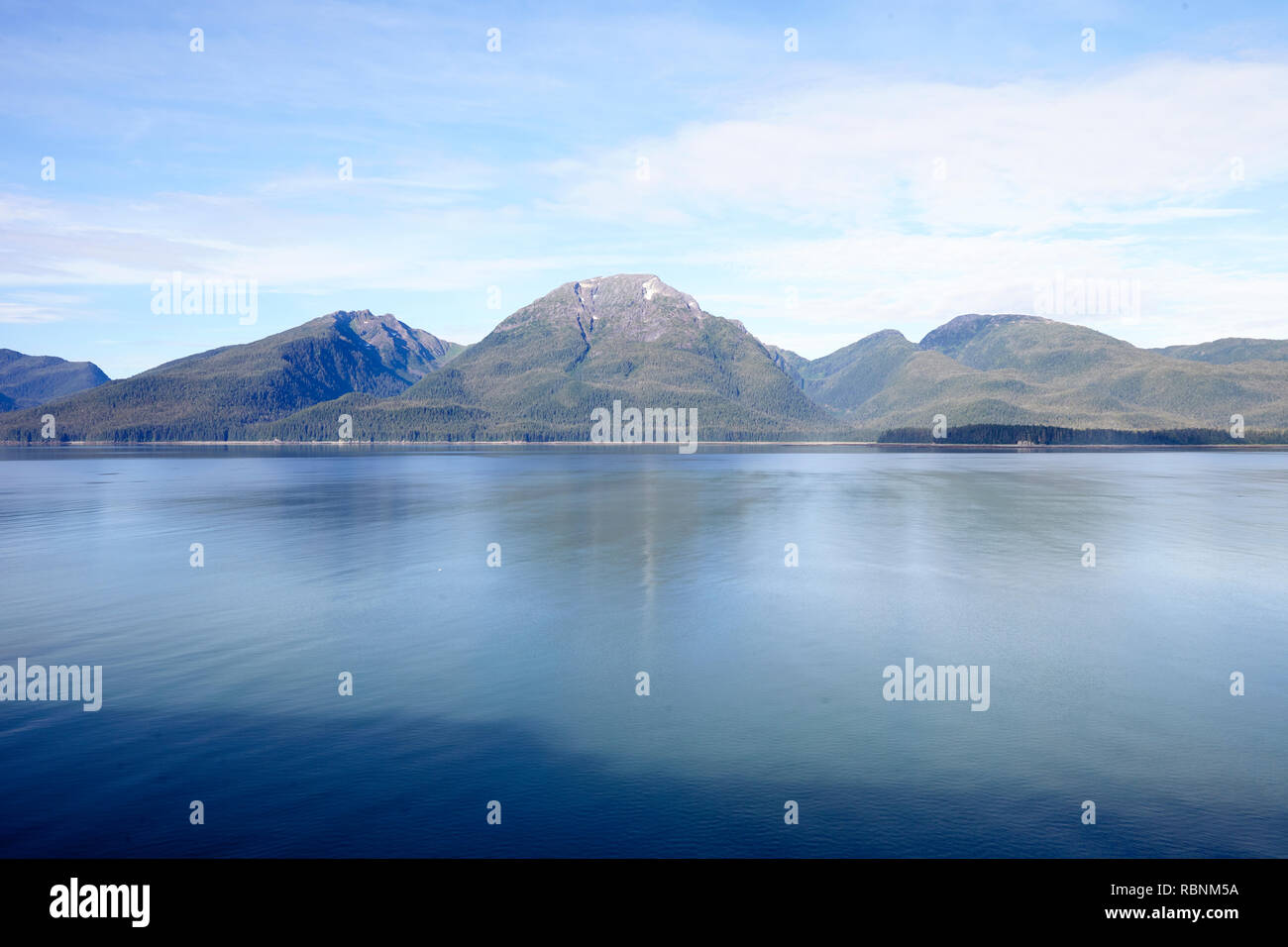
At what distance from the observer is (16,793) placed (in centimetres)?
1902

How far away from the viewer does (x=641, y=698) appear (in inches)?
1046

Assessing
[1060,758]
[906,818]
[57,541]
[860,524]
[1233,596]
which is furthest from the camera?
[860,524]

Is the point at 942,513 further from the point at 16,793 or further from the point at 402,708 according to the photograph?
the point at 16,793

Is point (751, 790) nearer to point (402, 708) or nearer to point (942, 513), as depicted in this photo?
point (402, 708)

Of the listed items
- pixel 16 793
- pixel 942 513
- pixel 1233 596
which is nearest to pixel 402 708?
pixel 16 793

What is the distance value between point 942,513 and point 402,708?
6691 cm

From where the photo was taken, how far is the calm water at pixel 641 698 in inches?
703

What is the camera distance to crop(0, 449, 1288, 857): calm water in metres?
17.9

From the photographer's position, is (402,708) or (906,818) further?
(402,708)
